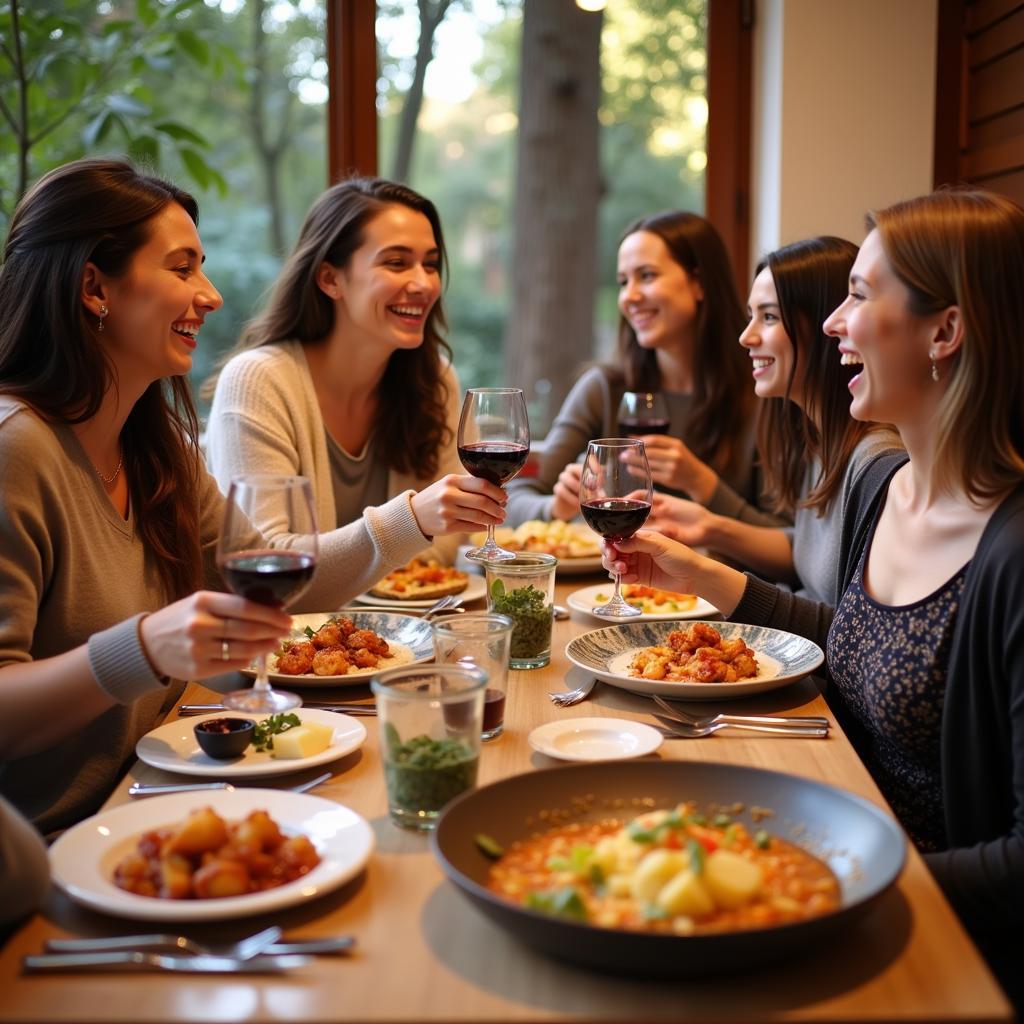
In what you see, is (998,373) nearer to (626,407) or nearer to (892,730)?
(892,730)

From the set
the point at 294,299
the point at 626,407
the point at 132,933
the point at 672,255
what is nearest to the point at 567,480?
the point at 626,407

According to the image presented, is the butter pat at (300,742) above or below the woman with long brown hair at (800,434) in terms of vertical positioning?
below

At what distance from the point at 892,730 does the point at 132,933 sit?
112cm

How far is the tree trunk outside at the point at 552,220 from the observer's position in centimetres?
470

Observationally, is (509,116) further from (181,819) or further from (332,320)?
(181,819)

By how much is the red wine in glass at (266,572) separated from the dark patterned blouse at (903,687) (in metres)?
0.89

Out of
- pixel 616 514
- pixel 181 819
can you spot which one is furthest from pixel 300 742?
pixel 616 514

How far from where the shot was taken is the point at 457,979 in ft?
3.36

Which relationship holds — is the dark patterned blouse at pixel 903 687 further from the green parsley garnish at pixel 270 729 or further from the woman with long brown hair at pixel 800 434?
the green parsley garnish at pixel 270 729

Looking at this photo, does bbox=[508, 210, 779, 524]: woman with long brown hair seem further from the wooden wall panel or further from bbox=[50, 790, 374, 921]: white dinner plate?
bbox=[50, 790, 374, 921]: white dinner plate

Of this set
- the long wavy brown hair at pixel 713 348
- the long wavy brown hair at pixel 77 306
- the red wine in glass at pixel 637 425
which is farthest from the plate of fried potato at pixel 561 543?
the long wavy brown hair at pixel 77 306

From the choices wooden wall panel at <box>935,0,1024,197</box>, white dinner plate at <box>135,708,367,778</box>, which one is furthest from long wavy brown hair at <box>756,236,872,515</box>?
white dinner plate at <box>135,708,367,778</box>

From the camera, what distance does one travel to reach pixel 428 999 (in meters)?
0.99

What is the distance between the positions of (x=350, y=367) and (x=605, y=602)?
1064 millimetres
